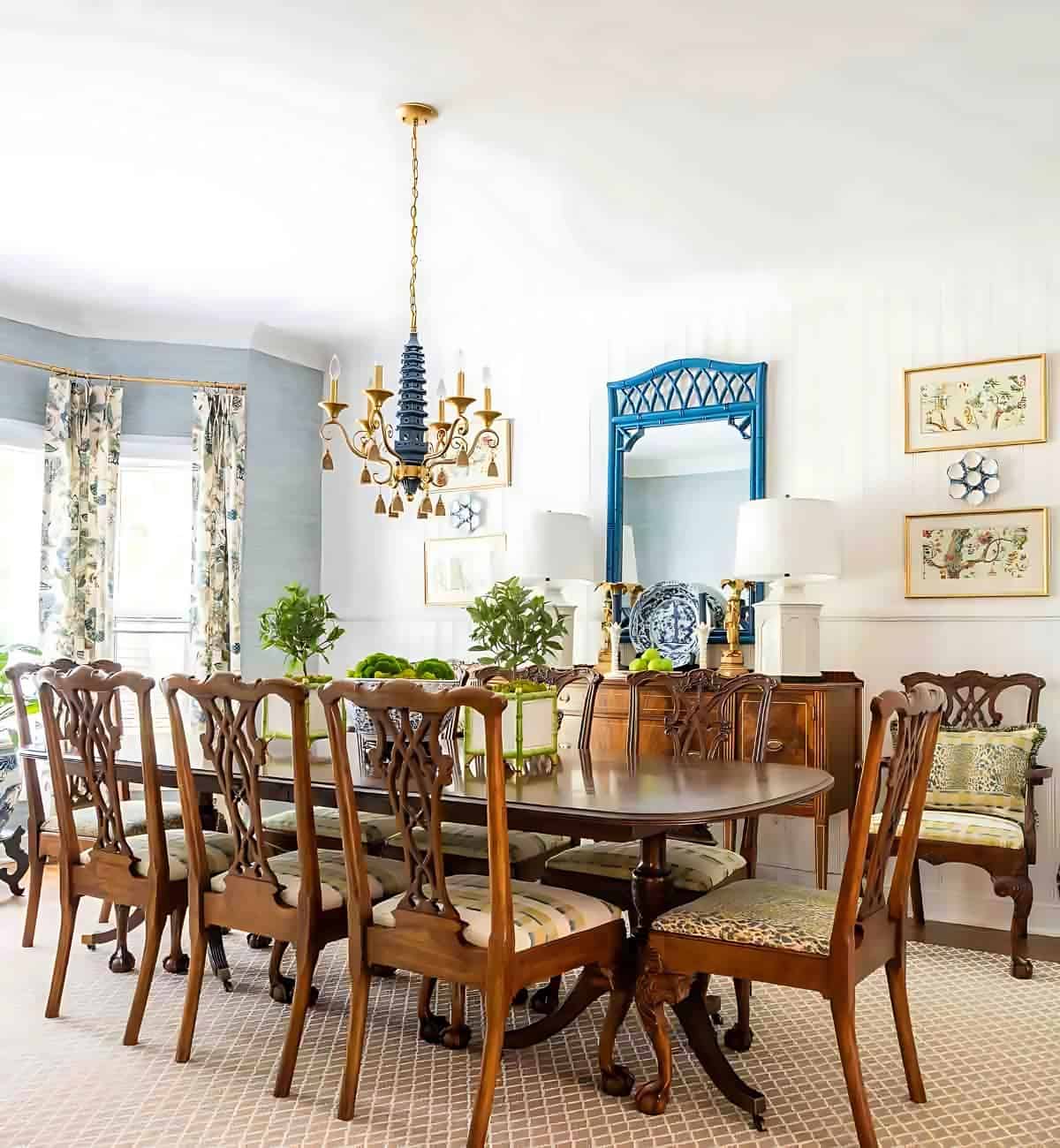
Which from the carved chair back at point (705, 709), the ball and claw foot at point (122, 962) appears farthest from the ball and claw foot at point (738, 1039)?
the ball and claw foot at point (122, 962)

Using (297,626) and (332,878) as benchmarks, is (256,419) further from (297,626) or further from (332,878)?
(332,878)

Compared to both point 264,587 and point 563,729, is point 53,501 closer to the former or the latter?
point 264,587

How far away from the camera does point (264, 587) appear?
6086 mm

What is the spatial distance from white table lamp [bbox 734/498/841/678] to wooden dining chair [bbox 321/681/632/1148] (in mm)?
2130

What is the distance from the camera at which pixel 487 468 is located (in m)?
5.78

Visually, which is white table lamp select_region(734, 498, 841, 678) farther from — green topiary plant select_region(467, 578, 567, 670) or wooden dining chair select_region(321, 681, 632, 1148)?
wooden dining chair select_region(321, 681, 632, 1148)

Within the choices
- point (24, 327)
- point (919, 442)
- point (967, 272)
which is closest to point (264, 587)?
point (24, 327)

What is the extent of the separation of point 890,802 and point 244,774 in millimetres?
1579

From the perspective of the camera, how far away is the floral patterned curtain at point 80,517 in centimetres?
546

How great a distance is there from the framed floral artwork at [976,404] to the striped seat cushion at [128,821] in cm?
341

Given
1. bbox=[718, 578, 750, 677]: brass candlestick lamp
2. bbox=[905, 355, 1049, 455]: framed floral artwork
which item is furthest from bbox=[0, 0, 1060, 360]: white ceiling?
bbox=[718, 578, 750, 677]: brass candlestick lamp

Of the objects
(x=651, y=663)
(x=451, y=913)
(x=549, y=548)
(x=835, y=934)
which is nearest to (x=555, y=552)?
(x=549, y=548)

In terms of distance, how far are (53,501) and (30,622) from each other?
2.07 ft

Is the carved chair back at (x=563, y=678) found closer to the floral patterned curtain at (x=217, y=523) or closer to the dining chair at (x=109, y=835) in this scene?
the dining chair at (x=109, y=835)
